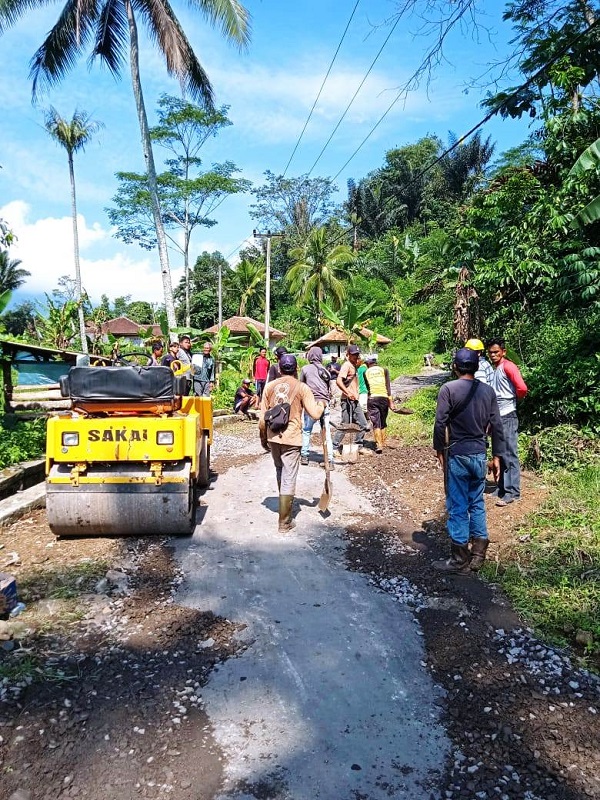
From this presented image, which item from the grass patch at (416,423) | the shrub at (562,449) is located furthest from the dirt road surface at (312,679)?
the grass patch at (416,423)

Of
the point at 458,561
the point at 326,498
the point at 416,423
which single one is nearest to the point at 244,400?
the point at 416,423

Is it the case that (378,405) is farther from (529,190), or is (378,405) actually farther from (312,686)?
(312,686)

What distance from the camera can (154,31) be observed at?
52.9ft

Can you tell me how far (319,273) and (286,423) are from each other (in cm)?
3259

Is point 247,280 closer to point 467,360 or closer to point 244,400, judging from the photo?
point 244,400

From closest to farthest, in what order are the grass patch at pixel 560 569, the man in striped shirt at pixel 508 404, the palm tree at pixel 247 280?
the grass patch at pixel 560 569
the man in striped shirt at pixel 508 404
the palm tree at pixel 247 280

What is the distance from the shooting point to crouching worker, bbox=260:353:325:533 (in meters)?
6.01

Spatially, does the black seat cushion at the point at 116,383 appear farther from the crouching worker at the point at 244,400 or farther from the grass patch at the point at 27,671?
the crouching worker at the point at 244,400

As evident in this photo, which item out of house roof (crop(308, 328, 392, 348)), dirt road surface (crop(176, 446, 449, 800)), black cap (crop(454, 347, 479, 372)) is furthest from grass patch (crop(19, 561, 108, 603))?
house roof (crop(308, 328, 392, 348))

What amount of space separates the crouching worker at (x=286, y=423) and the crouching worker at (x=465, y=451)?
1.59 meters

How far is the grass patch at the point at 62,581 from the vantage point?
4516mm

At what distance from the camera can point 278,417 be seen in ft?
19.5

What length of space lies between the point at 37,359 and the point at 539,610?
9.52 m

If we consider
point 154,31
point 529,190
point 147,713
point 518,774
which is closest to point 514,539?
point 518,774
